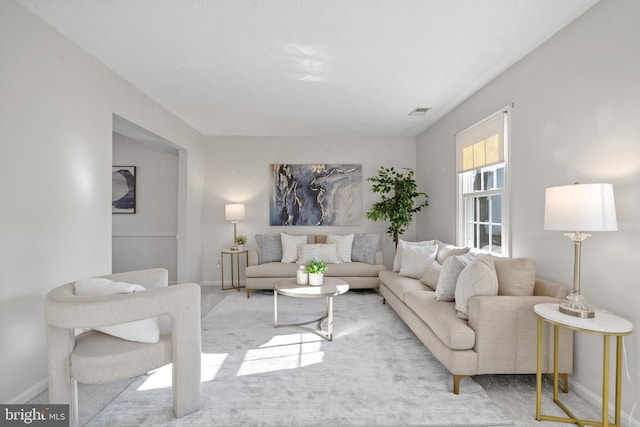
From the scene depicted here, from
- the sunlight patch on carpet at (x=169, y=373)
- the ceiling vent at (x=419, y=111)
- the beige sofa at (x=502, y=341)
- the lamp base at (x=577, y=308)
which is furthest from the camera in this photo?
the ceiling vent at (x=419, y=111)

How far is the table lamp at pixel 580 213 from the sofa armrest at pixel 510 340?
0.34 m

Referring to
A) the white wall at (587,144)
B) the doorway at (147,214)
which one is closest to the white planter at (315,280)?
the white wall at (587,144)

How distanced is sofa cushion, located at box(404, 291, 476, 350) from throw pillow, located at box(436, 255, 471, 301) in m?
0.07

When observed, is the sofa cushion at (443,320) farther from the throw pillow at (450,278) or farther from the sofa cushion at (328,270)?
the sofa cushion at (328,270)

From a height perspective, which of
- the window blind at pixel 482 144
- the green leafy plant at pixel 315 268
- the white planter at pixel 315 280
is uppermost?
the window blind at pixel 482 144

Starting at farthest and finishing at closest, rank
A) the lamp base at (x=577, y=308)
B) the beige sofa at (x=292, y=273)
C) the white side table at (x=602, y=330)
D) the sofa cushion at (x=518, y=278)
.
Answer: the beige sofa at (x=292, y=273), the sofa cushion at (x=518, y=278), the lamp base at (x=577, y=308), the white side table at (x=602, y=330)

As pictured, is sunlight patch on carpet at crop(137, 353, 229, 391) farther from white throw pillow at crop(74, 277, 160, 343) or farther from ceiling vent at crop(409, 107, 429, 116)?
ceiling vent at crop(409, 107, 429, 116)

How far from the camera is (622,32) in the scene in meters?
1.89

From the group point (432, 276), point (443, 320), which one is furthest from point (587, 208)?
point (432, 276)

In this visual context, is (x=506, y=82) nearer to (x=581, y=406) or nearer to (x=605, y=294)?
(x=605, y=294)

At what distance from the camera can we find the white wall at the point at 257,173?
18.3 feet

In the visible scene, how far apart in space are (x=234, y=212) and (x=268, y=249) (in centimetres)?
85

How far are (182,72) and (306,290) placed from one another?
2516 millimetres

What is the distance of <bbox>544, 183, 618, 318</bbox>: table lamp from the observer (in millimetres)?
1693
